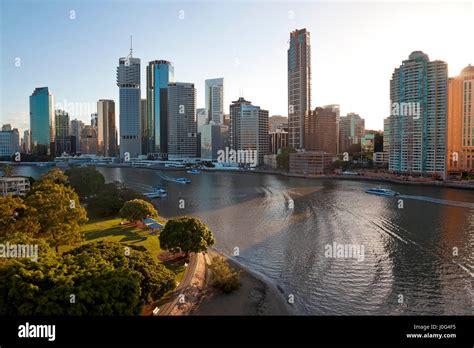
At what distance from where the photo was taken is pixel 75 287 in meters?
4.93

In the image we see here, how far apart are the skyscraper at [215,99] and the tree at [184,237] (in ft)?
266

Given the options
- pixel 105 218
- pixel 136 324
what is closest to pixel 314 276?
pixel 136 324

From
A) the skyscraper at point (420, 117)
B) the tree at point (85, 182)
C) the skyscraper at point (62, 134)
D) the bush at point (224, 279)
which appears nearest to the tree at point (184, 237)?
the bush at point (224, 279)

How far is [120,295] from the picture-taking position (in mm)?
5223

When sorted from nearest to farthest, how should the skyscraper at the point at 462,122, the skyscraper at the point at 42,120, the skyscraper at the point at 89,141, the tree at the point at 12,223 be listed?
the tree at the point at 12,223, the skyscraper at the point at 462,122, the skyscraper at the point at 42,120, the skyscraper at the point at 89,141

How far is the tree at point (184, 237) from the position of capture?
30.5 ft

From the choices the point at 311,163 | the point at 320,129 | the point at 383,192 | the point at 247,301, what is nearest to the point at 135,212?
the point at 247,301

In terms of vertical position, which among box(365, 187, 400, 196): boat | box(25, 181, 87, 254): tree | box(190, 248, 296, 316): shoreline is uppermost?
box(25, 181, 87, 254): tree

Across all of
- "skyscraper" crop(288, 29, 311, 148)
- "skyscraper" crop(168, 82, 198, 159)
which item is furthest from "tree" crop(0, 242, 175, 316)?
"skyscraper" crop(168, 82, 198, 159)

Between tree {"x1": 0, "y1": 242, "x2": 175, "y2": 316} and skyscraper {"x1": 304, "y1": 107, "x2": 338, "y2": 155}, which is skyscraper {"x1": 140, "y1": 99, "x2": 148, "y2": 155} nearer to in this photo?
skyscraper {"x1": 304, "y1": 107, "x2": 338, "y2": 155}

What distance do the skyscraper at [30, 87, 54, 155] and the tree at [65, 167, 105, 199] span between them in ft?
114

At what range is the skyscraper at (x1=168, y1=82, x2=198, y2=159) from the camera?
73938 millimetres

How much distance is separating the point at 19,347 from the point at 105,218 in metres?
13.3

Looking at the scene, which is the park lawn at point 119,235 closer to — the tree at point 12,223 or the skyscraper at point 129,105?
the tree at point 12,223
